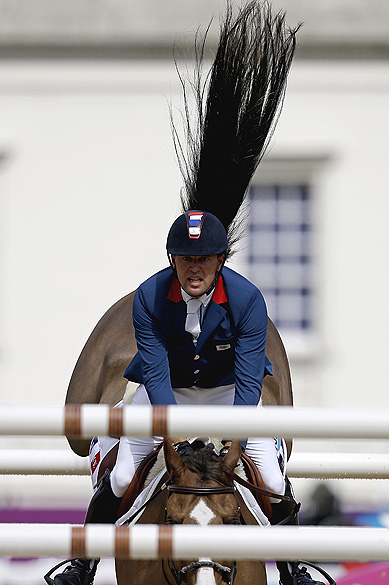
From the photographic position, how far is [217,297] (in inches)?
138

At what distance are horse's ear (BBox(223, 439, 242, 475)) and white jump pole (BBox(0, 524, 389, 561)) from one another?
0.69 metres

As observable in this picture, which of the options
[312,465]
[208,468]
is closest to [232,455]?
[208,468]

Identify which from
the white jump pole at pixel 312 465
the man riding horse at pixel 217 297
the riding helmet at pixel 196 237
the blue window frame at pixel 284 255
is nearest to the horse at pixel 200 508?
the man riding horse at pixel 217 297

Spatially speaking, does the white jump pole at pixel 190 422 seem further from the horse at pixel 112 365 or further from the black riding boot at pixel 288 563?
the horse at pixel 112 365

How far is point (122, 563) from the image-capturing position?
3.46m

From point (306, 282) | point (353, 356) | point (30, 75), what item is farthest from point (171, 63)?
point (353, 356)

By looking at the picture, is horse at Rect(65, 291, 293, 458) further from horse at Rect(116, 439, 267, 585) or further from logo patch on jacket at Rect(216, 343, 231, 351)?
horse at Rect(116, 439, 267, 585)

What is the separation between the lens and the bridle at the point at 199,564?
8.55 feet

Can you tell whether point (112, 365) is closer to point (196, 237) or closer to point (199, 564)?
point (196, 237)

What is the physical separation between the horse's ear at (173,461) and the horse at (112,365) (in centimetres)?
169

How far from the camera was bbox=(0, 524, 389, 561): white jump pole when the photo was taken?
2188 mm

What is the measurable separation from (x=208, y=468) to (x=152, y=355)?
673 mm

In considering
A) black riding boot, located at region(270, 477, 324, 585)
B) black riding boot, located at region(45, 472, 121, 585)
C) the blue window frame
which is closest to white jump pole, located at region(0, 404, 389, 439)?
black riding boot, located at region(270, 477, 324, 585)

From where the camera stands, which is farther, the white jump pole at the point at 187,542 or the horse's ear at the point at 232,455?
the horse's ear at the point at 232,455
